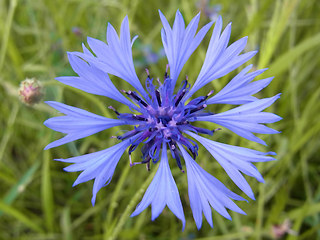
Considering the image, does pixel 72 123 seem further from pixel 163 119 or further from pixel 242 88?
pixel 242 88

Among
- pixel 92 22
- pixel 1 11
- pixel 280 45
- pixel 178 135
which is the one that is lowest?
pixel 178 135

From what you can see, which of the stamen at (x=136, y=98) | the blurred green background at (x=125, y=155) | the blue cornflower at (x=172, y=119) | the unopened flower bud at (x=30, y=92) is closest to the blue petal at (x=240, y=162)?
the blue cornflower at (x=172, y=119)

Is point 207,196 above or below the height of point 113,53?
below

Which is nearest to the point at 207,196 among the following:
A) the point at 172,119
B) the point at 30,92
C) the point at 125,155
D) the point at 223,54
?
the point at 172,119

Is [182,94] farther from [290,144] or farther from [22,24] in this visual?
[22,24]

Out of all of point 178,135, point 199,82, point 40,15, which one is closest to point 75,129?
point 178,135

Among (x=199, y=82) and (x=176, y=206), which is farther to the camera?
(x=199, y=82)

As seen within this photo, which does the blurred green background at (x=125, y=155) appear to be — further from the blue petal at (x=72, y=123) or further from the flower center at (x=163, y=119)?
the blue petal at (x=72, y=123)
